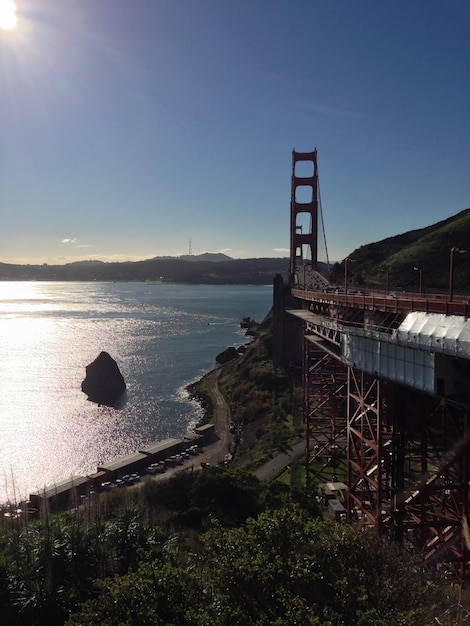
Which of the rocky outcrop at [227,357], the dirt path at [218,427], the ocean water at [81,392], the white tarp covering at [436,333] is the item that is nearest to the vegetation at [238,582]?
the white tarp covering at [436,333]

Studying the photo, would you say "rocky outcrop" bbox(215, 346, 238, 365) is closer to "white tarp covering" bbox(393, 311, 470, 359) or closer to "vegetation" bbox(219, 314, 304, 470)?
"vegetation" bbox(219, 314, 304, 470)

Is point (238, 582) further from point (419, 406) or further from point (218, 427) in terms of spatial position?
point (218, 427)

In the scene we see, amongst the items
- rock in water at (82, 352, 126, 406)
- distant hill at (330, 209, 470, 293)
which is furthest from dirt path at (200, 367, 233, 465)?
distant hill at (330, 209, 470, 293)

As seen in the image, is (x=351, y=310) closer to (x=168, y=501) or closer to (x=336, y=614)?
(x=168, y=501)

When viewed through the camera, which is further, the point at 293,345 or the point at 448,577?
the point at 293,345

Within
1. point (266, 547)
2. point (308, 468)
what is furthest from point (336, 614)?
point (308, 468)

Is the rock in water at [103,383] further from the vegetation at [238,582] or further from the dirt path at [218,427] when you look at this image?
the vegetation at [238,582]

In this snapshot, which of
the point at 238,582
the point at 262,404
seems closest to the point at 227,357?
the point at 262,404
